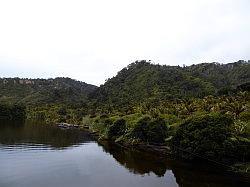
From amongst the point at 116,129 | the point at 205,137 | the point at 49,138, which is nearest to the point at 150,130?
the point at 116,129

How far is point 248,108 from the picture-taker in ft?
352

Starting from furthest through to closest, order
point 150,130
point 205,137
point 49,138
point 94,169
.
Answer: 1. point 49,138
2. point 150,130
3. point 94,169
4. point 205,137

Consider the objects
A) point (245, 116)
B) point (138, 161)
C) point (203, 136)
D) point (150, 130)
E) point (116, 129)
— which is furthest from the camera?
point (116, 129)

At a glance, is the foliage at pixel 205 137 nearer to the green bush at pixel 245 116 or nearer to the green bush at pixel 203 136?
the green bush at pixel 203 136

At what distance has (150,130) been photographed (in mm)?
102125

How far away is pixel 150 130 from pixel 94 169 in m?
25.2

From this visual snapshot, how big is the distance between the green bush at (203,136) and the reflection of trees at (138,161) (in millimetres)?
6646

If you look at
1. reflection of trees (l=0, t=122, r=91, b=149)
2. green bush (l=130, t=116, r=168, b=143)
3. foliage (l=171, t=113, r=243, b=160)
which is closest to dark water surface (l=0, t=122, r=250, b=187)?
foliage (l=171, t=113, r=243, b=160)

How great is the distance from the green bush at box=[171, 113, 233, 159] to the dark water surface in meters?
3.61

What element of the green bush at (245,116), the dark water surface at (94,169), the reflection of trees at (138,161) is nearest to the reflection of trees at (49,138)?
the dark water surface at (94,169)

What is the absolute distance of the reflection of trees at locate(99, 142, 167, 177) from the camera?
267 feet

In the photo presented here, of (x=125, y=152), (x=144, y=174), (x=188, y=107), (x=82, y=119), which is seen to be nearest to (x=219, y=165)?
(x=144, y=174)

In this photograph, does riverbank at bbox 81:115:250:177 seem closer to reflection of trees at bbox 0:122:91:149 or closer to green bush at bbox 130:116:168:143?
green bush at bbox 130:116:168:143

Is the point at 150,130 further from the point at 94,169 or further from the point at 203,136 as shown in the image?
the point at 203,136
